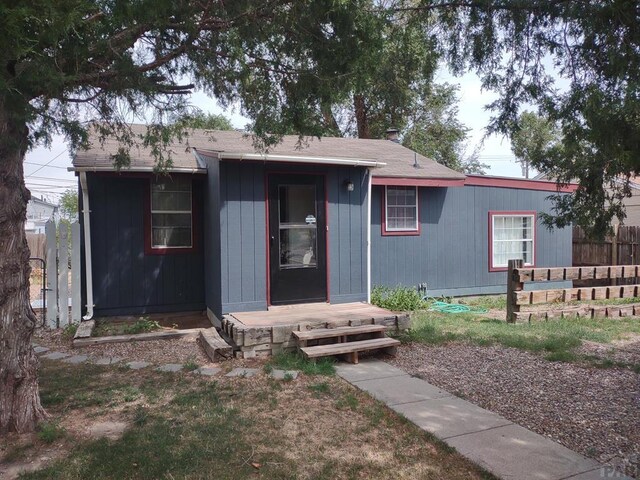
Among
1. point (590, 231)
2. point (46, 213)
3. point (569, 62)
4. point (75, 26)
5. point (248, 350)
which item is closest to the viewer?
point (75, 26)

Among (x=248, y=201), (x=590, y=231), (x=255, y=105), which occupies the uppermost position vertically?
(x=255, y=105)

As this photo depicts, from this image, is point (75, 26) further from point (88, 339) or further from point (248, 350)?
point (88, 339)

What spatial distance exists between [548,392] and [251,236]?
4.45m

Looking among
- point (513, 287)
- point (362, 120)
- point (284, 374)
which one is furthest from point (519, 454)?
point (362, 120)

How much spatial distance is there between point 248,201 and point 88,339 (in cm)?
298

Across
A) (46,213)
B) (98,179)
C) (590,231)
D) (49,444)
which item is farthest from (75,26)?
(46,213)

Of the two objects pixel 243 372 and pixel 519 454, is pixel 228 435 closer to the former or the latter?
pixel 243 372

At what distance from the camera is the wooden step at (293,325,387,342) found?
6.04 meters

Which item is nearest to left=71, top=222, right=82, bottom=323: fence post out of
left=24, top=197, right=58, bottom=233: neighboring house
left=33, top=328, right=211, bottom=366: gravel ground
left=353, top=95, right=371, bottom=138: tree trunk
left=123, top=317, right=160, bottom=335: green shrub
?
left=33, top=328, right=211, bottom=366: gravel ground

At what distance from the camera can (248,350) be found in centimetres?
608

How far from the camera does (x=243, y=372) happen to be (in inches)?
212

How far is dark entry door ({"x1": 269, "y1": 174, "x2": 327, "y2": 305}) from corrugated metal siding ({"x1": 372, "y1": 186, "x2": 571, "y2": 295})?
2748 mm

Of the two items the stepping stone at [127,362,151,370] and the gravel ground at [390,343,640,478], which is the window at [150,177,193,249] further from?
the gravel ground at [390,343,640,478]

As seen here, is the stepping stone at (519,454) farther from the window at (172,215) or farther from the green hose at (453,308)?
the window at (172,215)
